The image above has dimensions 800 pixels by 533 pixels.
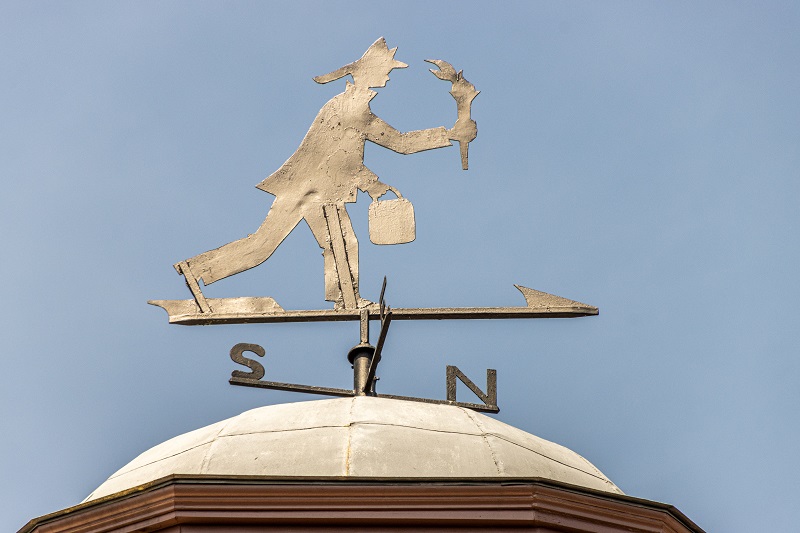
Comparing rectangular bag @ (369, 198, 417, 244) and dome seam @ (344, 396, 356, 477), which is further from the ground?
rectangular bag @ (369, 198, 417, 244)

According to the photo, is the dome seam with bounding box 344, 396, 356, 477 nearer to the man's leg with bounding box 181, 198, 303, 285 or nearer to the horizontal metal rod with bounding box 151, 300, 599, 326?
the horizontal metal rod with bounding box 151, 300, 599, 326

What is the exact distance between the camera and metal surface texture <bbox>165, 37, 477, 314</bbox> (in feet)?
43.7

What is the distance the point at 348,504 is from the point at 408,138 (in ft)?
15.6

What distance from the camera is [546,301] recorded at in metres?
12.9

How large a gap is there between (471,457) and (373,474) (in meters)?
0.82

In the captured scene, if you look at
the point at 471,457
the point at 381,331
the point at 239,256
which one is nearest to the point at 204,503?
the point at 471,457

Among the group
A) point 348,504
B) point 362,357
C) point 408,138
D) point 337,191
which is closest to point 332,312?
point 362,357

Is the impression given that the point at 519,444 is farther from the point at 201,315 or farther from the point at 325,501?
the point at 201,315

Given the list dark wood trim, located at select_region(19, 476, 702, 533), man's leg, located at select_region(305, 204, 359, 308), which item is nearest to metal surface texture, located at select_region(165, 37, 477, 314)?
man's leg, located at select_region(305, 204, 359, 308)

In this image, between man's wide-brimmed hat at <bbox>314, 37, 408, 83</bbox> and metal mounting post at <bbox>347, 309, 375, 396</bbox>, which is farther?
man's wide-brimmed hat at <bbox>314, 37, 408, 83</bbox>

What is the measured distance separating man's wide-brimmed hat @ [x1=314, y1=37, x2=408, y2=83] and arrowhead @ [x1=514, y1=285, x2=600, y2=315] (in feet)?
9.10

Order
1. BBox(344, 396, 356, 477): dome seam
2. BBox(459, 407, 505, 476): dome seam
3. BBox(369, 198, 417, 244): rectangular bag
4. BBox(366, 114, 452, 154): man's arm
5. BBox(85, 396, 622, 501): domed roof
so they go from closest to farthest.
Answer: BBox(344, 396, 356, 477): dome seam, BBox(85, 396, 622, 501): domed roof, BBox(459, 407, 505, 476): dome seam, BBox(369, 198, 417, 244): rectangular bag, BBox(366, 114, 452, 154): man's arm

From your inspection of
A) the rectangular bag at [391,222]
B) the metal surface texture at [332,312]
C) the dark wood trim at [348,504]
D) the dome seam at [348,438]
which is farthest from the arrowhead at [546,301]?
the dark wood trim at [348,504]

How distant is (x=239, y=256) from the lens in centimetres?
1354
